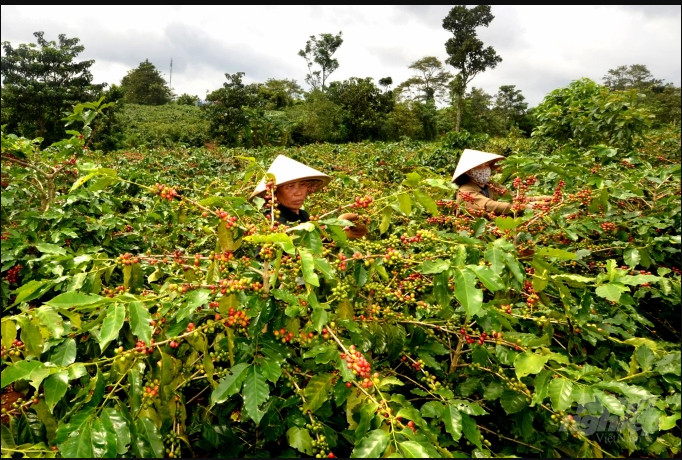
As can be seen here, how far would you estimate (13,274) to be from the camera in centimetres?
248

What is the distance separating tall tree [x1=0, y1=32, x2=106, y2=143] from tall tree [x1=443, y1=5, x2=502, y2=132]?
23.1 meters

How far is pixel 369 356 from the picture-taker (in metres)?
1.53

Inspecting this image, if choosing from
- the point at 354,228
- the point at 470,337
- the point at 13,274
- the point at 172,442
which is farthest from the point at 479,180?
the point at 13,274

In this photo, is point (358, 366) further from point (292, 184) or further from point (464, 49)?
point (464, 49)

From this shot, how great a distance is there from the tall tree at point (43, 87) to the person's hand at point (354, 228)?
20.9 metres

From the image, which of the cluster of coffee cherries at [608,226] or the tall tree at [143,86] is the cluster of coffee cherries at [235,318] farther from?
the tall tree at [143,86]

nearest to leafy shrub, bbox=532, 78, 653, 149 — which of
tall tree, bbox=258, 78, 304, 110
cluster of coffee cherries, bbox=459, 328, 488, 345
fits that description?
cluster of coffee cherries, bbox=459, 328, 488, 345

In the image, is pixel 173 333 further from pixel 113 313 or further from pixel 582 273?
pixel 582 273

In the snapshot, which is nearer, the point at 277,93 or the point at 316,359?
the point at 316,359

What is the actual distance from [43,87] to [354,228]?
23141 millimetres

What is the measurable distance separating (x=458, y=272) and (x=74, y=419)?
1180 mm

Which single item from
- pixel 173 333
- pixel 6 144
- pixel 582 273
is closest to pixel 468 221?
pixel 582 273

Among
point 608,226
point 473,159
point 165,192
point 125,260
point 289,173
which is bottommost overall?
point 125,260

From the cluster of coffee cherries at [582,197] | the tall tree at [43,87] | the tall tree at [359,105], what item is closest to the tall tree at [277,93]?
the tall tree at [359,105]
